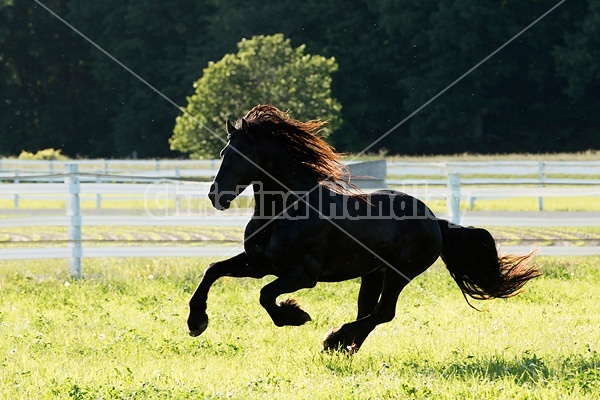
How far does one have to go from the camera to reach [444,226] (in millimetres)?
8086

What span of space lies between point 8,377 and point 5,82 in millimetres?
61783

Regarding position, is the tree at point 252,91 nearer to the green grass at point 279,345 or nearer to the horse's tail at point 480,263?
the green grass at point 279,345

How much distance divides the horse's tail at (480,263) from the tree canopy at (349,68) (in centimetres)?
3986

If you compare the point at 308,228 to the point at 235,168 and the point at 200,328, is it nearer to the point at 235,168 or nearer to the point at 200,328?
the point at 235,168

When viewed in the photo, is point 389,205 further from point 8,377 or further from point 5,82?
point 5,82

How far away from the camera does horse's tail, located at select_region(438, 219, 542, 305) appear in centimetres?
811

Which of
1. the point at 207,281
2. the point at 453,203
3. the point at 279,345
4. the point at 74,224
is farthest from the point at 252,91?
the point at 207,281

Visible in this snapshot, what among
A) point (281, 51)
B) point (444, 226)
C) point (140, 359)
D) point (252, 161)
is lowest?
point (140, 359)

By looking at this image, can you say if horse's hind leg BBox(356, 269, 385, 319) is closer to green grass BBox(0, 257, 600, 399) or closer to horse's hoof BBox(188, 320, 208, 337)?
green grass BBox(0, 257, 600, 399)

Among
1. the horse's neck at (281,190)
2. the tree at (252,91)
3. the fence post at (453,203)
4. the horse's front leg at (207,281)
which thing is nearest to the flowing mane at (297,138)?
the horse's neck at (281,190)

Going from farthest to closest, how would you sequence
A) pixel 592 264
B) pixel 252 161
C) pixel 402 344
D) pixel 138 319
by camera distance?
pixel 592 264 → pixel 138 319 → pixel 402 344 → pixel 252 161

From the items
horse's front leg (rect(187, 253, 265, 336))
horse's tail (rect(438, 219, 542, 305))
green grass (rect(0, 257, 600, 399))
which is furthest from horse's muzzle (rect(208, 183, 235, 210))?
horse's tail (rect(438, 219, 542, 305))

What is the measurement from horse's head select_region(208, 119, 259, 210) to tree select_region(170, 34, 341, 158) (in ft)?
84.5

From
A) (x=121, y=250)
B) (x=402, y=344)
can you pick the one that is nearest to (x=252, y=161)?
(x=402, y=344)
